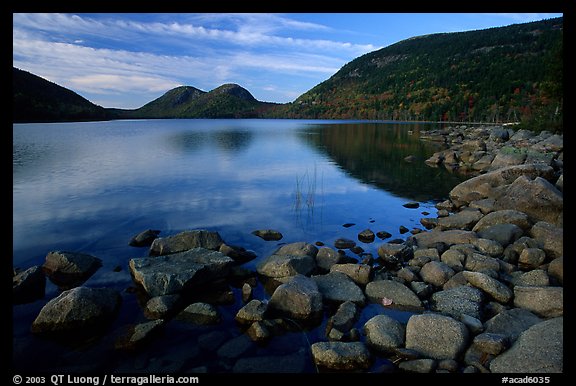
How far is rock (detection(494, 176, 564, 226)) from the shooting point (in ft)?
39.5

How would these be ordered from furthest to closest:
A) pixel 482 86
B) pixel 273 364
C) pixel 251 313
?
1. pixel 482 86
2. pixel 251 313
3. pixel 273 364

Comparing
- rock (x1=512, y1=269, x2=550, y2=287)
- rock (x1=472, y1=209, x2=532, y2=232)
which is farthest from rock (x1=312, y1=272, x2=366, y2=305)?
rock (x1=472, y1=209, x2=532, y2=232)

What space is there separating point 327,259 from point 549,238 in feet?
22.0

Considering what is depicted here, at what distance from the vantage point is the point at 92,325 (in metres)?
7.34

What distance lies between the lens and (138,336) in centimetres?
686

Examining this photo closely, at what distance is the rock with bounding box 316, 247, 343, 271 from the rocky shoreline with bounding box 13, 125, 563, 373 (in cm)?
4

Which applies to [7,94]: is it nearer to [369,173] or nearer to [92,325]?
[92,325]

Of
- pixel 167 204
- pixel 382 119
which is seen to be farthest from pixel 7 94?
pixel 382 119

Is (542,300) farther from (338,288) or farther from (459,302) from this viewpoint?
(338,288)

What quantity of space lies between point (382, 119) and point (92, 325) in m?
183

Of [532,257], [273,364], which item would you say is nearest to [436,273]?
[532,257]

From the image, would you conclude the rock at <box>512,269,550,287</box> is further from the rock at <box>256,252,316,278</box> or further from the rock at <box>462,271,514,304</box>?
the rock at <box>256,252,316,278</box>

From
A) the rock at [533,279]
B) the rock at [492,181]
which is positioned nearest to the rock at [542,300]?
the rock at [533,279]
